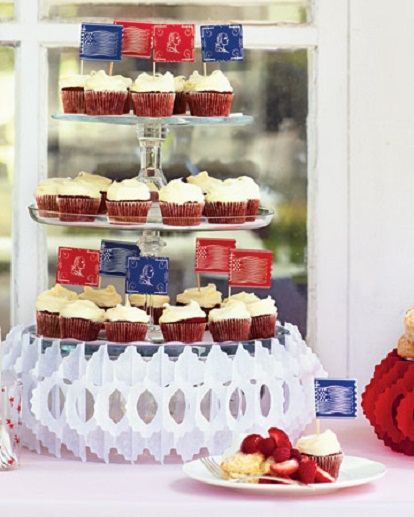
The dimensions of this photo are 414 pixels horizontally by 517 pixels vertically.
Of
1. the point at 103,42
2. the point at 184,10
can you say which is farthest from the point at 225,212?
the point at 184,10

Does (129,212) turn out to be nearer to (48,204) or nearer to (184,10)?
(48,204)

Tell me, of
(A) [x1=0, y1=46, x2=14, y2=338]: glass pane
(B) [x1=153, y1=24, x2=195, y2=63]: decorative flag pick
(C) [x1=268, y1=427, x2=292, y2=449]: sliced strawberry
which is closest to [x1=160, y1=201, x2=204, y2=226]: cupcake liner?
(B) [x1=153, y1=24, x2=195, y2=63]: decorative flag pick

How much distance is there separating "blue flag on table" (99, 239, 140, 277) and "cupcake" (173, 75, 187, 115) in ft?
1.02

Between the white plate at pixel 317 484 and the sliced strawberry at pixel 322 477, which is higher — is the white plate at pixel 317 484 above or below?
below

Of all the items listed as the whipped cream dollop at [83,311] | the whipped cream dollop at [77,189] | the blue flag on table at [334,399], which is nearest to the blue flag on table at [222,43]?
the whipped cream dollop at [77,189]

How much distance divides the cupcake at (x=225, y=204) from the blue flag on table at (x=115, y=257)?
212 mm

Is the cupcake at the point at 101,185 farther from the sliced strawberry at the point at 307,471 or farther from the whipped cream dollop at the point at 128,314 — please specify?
the sliced strawberry at the point at 307,471

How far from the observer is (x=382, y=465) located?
7.83 ft

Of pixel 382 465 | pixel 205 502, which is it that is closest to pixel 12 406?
pixel 205 502

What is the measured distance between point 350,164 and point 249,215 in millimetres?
571

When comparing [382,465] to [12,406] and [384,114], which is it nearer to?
[12,406]

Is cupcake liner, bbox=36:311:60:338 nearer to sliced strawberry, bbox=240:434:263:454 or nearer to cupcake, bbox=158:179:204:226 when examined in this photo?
cupcake, bbox=158:179:204:226

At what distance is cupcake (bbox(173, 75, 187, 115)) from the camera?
2.63 m

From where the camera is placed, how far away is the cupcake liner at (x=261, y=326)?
2662 millimetres
